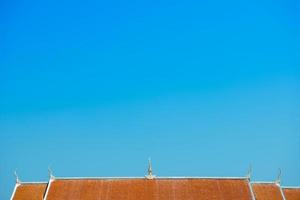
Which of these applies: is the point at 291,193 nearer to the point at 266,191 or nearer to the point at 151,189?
the point at 266,191

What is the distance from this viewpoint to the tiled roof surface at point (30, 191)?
36875mm

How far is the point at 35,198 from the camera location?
3659cm

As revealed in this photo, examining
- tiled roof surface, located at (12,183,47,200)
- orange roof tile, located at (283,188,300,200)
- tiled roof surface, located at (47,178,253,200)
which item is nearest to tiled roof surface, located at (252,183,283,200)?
orange roof tile, located at (283,188,300,200)

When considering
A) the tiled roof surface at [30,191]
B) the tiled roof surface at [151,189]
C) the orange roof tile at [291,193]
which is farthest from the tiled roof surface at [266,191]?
the tiled roof surface at [30,191]

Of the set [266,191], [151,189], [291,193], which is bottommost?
[151,189]

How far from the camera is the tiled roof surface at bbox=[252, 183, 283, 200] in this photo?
36.0m

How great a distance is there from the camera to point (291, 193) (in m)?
38.3

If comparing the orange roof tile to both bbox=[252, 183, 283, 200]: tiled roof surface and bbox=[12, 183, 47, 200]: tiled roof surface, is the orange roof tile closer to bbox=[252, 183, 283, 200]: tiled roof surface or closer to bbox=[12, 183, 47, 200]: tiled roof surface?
A: bbox=[252, 183, 283, 200]: tiled roof surface

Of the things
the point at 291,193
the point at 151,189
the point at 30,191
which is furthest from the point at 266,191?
the point at 30,191

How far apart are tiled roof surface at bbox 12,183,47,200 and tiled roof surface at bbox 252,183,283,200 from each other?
21.6m

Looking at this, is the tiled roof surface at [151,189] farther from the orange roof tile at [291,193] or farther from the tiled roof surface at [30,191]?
the orange roof tile at [291,193]

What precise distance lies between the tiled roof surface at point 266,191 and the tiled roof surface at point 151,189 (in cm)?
222

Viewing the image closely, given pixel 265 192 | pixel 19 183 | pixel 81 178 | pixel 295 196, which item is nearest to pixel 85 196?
pixel 81 178

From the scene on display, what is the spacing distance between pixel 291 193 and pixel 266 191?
3.57 m
